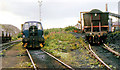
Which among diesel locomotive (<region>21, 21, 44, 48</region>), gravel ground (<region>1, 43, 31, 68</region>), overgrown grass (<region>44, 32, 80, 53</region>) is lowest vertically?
gravel ground (<region>1, 43, 31, 68</region>)

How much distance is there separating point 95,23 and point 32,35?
6.79m

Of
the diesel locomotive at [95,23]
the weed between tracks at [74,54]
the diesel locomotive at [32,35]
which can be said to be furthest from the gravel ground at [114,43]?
the diesel locomotive at [32,35]

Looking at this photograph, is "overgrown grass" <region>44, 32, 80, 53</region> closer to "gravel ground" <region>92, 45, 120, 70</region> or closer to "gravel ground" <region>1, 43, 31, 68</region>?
"gravel ground" <region>1, 43, 31, 68</region>

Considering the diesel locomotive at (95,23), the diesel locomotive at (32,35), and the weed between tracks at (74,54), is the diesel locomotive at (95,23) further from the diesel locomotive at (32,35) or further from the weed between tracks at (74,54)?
the diesel locomotive at (32,35)

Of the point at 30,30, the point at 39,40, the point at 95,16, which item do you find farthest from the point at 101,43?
the point at 30,30

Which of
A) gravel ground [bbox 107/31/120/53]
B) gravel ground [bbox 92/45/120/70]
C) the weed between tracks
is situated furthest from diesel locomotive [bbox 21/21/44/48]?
gravel ground [bbox 107/31/120/53]

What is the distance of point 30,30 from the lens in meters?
13.1

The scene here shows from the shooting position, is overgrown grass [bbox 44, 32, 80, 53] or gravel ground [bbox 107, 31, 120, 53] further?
overgrown grass [bbox 44, 32, 80, 53]

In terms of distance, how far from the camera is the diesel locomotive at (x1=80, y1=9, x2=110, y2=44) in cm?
1348

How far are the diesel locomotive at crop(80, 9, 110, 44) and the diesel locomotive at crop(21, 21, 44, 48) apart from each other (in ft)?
15.7

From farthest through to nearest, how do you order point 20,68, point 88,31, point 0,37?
1. point 0,37
2. point 88,31
3. point 20,68

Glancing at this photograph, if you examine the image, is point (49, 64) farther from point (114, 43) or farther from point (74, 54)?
point (114, 43)

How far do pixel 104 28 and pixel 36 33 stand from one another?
23.9 ft

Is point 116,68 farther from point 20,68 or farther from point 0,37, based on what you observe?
point 0,37
